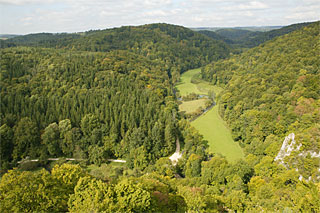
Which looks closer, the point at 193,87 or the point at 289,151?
the point at 289,151

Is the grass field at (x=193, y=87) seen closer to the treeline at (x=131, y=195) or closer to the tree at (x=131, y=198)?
the treeline at (x=131, y=195)

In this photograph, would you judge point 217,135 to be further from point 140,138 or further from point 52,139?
point 52,139

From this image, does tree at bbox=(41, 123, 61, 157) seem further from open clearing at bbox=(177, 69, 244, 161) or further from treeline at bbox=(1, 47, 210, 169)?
open clearing at bbox=(177, 69, 244, 161)

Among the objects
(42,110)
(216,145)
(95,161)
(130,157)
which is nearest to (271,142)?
(216,145)

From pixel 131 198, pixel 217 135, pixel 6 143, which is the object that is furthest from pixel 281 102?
pixel 6 143

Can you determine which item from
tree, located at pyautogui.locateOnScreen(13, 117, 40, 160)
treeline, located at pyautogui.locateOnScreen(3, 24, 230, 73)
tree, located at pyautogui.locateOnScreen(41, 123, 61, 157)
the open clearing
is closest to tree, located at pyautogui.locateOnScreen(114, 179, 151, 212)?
the open clearing

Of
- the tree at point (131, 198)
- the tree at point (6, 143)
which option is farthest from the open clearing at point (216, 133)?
the tree at point (6, 143)
